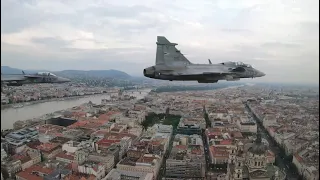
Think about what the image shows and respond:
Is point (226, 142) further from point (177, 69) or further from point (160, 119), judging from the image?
point (177, 69)

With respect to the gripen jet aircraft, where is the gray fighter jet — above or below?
below

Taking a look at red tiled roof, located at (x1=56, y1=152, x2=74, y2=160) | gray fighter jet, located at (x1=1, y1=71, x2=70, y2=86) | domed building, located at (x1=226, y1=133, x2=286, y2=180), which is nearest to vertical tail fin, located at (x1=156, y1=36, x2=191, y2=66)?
gray fighter jet, located at (x1=1, y1=71, x2=70, y2=86)

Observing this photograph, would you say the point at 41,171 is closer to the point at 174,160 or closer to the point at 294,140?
the point at 174,160

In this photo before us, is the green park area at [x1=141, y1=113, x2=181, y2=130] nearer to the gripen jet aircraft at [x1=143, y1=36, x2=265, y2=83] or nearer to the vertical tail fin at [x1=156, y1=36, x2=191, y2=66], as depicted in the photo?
the gripen jet aircraft at [x1=143, y1=36, x2=265, y2=83]

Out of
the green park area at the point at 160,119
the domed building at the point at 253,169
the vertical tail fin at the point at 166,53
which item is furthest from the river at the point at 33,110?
the vertical tail fin at the point at 166,53

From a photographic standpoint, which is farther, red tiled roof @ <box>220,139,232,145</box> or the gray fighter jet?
red tiled roof @ <box>220,139,232,145</box>

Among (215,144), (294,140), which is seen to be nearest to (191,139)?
(215,144)

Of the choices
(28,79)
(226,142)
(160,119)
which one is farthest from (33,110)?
(28,79)

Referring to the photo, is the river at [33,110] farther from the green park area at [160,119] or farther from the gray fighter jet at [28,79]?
the green park area at [160,119]
